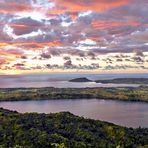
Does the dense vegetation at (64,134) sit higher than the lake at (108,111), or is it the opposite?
the dense vegetation at (64,134)

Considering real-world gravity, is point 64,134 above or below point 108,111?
above

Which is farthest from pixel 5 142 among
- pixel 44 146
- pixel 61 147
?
pixel 61 147

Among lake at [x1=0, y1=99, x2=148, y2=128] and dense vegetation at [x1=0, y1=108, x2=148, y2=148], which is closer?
dense vegetation at [x1=0, y1=108, x2=148, y2=148]

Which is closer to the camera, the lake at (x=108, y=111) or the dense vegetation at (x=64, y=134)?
the dense vegetation at (x=64, y=134)

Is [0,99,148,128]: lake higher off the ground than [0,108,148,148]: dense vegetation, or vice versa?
[0,108,148,148]: dense vegetation

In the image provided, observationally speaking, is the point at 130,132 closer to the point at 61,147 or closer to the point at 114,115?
the point at 61,147

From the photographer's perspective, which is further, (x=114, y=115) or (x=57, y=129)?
(x=114, y=115)

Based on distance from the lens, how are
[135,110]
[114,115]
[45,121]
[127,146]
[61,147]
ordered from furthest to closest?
1. [135,110]
2. [114,115]
3. [45,121]
4. [127,146]
5. [61,147]

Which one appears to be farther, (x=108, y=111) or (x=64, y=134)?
(x=108, y=111)
